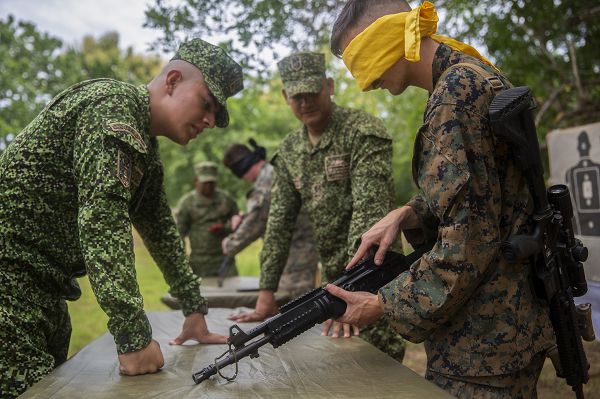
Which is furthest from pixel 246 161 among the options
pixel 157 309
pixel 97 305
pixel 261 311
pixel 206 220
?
pixel 97 305

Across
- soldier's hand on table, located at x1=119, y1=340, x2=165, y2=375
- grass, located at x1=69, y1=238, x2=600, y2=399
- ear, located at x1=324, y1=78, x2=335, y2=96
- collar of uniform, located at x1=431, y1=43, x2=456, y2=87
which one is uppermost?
ear, located at x1=324, y1=78, x2=335, y2=96

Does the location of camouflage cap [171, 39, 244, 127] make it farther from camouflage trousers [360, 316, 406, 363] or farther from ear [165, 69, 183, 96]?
camouflage trousers [360, 316, 406, 363]

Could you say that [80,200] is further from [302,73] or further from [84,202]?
[302,73]

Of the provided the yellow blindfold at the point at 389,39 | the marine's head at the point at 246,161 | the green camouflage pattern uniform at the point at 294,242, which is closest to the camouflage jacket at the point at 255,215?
the green camouflage pattern uniform at the point at 294,242

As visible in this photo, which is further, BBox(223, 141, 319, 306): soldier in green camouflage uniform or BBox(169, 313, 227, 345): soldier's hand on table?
BBox(223, 141, 319, 306): soldier in green camouflage uniform

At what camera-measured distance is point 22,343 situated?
185 centimetres

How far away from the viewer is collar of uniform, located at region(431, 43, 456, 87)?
172 centimetres

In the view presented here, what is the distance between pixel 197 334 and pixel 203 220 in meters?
4.23

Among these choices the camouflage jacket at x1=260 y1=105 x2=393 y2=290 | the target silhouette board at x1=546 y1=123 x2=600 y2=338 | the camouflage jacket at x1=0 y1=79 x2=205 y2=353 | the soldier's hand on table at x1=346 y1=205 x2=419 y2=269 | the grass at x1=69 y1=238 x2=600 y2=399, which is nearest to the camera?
the camouflage jacket at x1=0 y1=79 x2=205 y2=353

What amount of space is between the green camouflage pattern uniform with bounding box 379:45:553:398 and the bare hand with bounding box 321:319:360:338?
61 cm

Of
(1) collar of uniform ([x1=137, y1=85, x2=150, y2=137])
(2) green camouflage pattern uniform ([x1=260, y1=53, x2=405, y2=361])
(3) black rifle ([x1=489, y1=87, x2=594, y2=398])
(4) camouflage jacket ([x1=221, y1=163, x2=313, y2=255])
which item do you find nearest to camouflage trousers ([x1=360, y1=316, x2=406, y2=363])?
(2) green camouflage pattern uniform ([x1=260, y1=53, x2=405, y2=361])

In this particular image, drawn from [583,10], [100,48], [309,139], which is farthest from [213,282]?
[100,48]

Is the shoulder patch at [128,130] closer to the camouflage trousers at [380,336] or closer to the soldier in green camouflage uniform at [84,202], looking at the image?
the soldier in green camouflage uniform at [84,202]

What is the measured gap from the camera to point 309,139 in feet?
10.3
